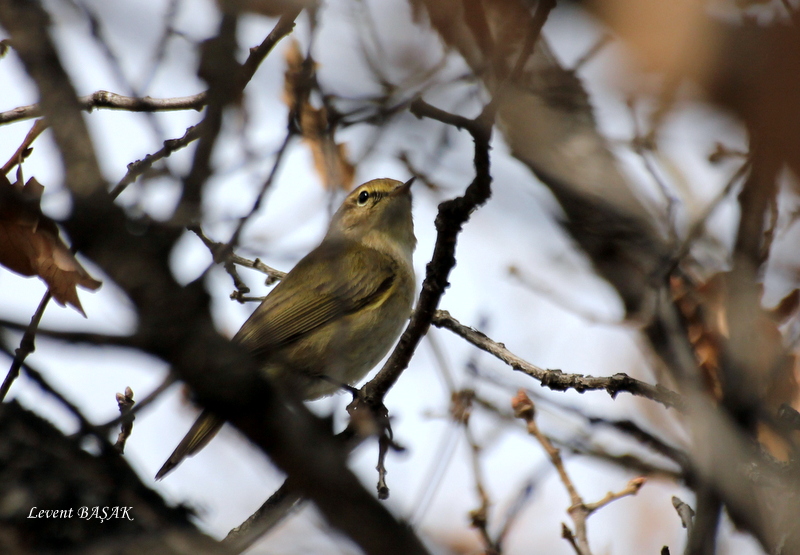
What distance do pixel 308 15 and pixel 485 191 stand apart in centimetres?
105

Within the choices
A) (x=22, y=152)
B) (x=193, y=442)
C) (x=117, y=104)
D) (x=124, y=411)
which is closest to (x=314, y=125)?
(x=117, y=104)

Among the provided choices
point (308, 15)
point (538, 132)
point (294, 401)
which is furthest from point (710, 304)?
point (294, 401)

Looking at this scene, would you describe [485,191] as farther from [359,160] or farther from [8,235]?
[8,235]

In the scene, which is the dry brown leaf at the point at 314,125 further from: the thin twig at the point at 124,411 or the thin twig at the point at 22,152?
the thin twig at the point at 124,411

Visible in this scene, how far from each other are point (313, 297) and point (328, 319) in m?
0.33

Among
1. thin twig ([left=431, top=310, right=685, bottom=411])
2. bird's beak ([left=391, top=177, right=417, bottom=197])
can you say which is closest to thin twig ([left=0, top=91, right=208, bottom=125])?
thin twig ([left=431, top=310, right=685, bottom=411])

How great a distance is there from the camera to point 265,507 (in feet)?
12.3

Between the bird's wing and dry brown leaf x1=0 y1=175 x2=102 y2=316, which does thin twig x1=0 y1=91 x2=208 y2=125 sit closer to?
dry brown leaf x1=0 y1=175 x2=102 y2=316

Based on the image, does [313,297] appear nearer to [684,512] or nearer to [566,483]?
[566,483]

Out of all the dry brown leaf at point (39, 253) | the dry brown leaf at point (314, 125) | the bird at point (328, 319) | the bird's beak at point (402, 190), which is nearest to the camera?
the dry brown leaf at point (39, 253)

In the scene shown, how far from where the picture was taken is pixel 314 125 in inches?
154

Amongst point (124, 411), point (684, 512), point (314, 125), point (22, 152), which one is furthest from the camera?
point (314, 125)

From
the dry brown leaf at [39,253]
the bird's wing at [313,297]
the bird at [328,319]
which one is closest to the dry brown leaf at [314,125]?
the bird at [328,319]

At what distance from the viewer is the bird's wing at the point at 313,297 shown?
494cm
